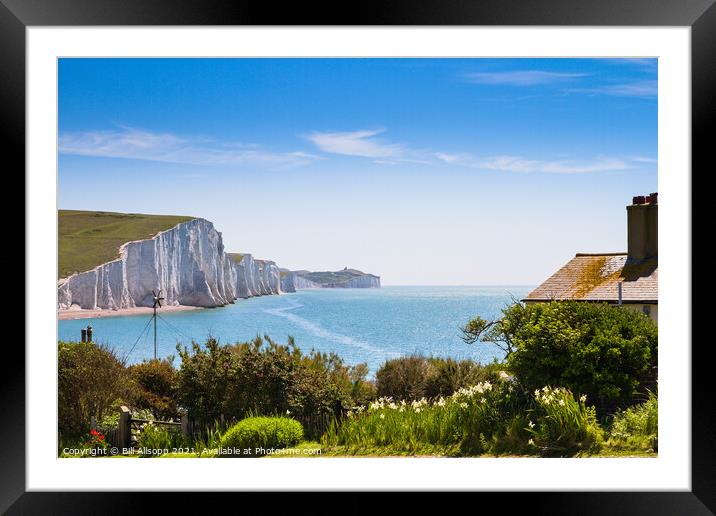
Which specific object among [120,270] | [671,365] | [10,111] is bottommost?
[671,365]

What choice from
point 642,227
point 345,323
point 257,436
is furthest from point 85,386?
point 642,227

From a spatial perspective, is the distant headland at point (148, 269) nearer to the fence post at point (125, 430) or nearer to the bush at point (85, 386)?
the bush at point (85, 386)

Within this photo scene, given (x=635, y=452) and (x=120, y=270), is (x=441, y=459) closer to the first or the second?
(x=635, y=452)

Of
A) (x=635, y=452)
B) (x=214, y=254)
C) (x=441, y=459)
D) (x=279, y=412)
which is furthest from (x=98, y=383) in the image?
(x=214, y=254)

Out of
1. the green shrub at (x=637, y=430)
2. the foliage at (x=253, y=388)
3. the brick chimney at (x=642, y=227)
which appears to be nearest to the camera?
the green shrub at (x=637, y=430)

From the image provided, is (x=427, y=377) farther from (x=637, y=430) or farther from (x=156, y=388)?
(x=156, y=388)

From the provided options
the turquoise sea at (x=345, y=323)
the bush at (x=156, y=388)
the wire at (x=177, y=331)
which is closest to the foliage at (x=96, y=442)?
the bush at (x=156, y=388)
